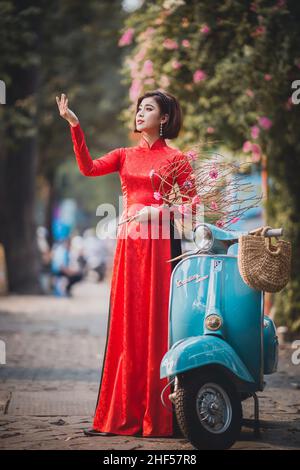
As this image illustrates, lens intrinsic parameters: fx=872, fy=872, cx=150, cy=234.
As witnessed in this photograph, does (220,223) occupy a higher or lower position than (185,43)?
lower

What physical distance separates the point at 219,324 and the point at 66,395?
228 centimetres

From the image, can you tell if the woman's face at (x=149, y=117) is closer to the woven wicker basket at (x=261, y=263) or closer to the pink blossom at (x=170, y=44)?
the woven wicker basket at (x=261, y=263)

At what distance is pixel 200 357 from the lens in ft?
15.1

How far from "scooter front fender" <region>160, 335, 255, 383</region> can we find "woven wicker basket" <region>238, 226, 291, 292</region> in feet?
1.25

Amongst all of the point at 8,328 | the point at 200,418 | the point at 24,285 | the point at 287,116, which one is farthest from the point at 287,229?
the point at 24,285

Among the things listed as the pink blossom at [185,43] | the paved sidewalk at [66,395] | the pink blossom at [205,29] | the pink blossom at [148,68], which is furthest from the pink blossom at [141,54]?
the paved sidewalk at [66,395]

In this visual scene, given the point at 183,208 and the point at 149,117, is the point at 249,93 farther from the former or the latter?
the point at 183,208

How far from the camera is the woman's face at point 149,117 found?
17.4ft

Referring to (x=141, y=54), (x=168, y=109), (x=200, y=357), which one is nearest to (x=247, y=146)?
(x=141, y=54)

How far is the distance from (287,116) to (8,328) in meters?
5.47

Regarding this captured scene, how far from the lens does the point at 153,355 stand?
16.7 feet

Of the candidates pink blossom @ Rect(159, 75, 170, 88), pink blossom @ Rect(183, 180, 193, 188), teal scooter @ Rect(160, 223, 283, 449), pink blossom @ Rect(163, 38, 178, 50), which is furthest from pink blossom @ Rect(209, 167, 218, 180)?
pink blossom @ Rect(159, 75, 170, 88)
